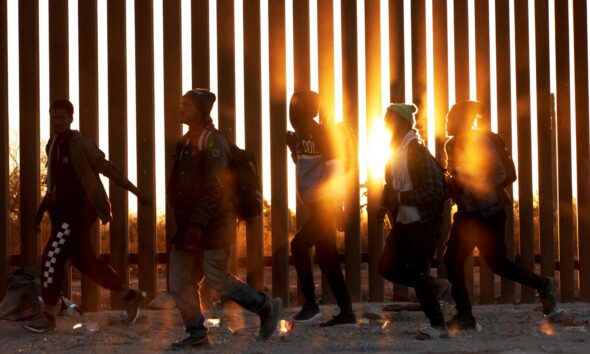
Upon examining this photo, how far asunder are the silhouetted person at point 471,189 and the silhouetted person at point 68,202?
1.95 metres

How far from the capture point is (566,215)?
8.72 meters

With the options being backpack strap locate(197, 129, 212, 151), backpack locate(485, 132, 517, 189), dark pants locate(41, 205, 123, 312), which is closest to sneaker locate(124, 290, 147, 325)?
dark pants locate(41, 205, 123, 312)

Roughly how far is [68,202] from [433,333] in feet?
7.52

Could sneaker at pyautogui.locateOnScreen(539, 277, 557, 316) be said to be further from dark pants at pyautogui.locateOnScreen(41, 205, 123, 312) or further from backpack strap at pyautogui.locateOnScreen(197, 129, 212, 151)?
dark pants at pyautogui.locateOnScreen(41, 205, 123, 312)

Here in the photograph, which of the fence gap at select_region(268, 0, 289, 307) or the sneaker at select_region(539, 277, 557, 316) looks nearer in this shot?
the sneaker at select_region(539, 277, 557, 316)

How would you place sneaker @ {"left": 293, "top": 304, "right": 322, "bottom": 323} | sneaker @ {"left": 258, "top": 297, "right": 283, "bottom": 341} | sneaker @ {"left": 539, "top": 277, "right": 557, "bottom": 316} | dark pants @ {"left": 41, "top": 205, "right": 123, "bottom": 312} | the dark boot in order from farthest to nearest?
sneaker @ {"left": 539, "top": 277, "right": 557, "bottom": 316} → sneaker @ {"left": 293, "top": 304, "right": 322, "bottom": 323} → dark pants @ {"left": 41, "top": 205, "right": 123, "bottom": 312} → sneaker @ {"left": 258, "top": 297, "right": 283, "bottom": 341} → the dark boot

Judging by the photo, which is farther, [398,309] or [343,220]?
[398,309]

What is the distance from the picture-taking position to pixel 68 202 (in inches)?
265

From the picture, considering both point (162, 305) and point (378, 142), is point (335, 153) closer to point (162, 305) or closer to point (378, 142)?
point (378, 142)

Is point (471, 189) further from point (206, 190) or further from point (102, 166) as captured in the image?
point (102, 166)

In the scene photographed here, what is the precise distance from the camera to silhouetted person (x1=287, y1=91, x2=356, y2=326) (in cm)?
686

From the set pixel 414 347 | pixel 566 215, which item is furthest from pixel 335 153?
pixel 566 215

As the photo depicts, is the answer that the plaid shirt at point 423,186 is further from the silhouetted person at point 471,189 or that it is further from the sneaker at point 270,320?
the sneaker at point 270,320

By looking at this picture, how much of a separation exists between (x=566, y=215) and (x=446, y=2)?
191 centimetres
